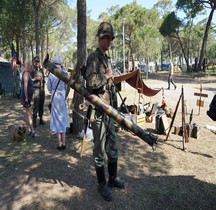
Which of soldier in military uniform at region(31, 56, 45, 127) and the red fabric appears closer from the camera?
soldier in military uniform at region(31, 56, 45, 127)

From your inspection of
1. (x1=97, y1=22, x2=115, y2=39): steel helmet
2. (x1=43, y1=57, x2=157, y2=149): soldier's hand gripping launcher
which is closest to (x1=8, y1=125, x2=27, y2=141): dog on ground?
(x1=43, y1=57, x2=157, y2=149): soldier's hand gripping launcher

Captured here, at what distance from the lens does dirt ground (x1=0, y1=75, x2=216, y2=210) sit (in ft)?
11.5

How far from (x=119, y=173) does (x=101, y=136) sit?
4.02 ft

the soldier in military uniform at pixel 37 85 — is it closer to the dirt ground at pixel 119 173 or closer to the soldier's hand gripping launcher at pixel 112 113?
the dirt ground at pixel 119 173

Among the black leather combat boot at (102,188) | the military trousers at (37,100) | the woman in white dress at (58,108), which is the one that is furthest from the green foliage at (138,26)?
the black leather combat boot at (102,188)

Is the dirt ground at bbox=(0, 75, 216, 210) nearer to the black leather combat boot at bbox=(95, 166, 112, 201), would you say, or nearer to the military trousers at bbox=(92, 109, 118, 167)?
the black leather combat boot at bbox=(95, 166, 112, 201)

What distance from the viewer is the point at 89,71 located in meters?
3.27

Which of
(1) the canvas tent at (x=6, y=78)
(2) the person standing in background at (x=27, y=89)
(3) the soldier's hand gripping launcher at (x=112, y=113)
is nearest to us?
(3) the soldier's hand gripping launcher at (x=112, y=113)

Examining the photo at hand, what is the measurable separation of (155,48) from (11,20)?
1011 inches

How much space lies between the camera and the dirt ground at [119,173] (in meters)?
Answer: 3.51

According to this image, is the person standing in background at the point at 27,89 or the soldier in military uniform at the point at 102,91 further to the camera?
the person standing in background at the point at 27,89

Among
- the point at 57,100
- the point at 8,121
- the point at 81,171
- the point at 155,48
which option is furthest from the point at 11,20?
the point at 155,48

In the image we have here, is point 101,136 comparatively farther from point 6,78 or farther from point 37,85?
point 6,78

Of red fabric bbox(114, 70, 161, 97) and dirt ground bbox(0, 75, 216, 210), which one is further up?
red fabric bbox(114, 70, 161, 97)
